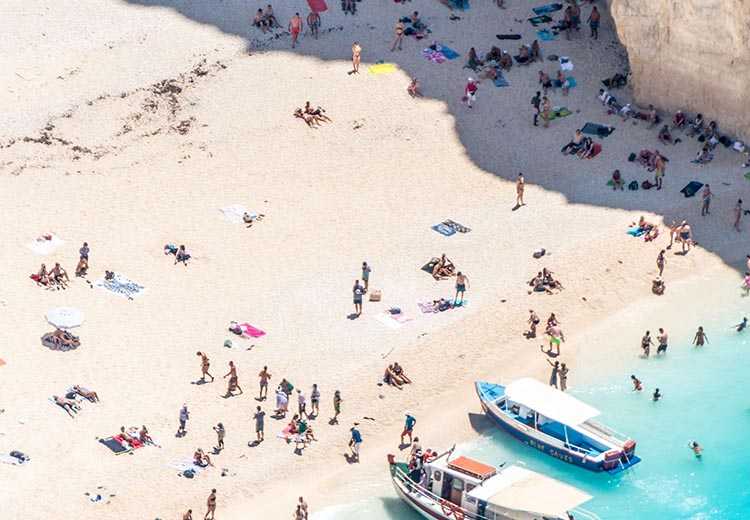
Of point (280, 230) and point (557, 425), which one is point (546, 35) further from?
point (557, 425)

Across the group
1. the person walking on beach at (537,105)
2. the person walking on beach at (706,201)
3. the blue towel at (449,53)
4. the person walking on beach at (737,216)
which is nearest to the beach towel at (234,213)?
the person walking on beach at (537,105)

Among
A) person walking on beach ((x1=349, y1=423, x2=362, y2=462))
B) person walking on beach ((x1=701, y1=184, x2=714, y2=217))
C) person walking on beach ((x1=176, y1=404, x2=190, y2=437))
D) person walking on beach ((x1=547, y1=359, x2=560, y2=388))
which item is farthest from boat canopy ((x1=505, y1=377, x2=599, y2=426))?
person walking on beach ((x1=701, y1=184, x2=714, y2=217))

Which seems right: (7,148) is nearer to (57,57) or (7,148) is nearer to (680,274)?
(57,57)

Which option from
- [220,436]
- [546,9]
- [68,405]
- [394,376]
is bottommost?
[68,405]

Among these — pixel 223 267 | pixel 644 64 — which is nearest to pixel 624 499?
pixel 223 267

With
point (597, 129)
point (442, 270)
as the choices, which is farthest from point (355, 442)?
point (597, 129)

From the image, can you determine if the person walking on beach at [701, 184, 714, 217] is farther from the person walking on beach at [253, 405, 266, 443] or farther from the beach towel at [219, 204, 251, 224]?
the person walking on beach at [253, 405, 266, 443]
